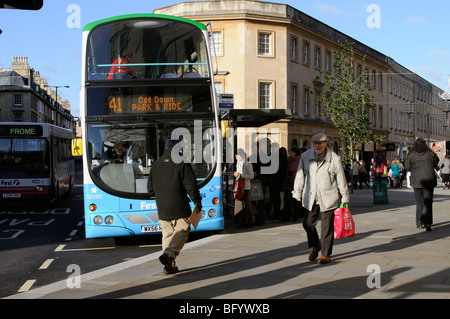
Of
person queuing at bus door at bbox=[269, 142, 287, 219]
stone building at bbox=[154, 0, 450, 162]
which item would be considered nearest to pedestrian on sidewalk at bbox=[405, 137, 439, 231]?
person queuing at bus door at bbox=[269, 142, 287, 219]

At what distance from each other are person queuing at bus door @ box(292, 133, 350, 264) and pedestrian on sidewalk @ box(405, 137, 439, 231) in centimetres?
448

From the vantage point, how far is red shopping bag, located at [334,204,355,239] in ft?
26.7

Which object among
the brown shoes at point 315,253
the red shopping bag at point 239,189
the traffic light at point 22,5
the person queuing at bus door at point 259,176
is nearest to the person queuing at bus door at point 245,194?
the red shopping bag at point 239,189

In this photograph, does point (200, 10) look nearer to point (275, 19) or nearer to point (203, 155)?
point (275, 19)

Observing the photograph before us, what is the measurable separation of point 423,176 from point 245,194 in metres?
3.80

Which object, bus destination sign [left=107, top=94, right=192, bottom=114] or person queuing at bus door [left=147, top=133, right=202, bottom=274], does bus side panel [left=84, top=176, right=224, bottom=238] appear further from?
person queuing at bus door [left=147, top=133, right=202, bottom=274]

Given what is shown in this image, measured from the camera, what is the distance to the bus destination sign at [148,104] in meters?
11.3

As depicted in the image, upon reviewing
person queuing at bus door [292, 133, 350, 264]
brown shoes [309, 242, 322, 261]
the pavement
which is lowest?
the pavement

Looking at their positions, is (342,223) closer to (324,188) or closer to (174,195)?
(324,188)

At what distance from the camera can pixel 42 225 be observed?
1548 centimetres

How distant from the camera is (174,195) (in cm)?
766

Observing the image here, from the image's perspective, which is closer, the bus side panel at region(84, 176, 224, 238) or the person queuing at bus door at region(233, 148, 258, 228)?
the bus side panel at region(84, 176, 224, 238)

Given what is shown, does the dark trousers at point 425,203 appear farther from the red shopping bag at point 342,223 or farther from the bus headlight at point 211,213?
the red shopping bag at point 342,223
